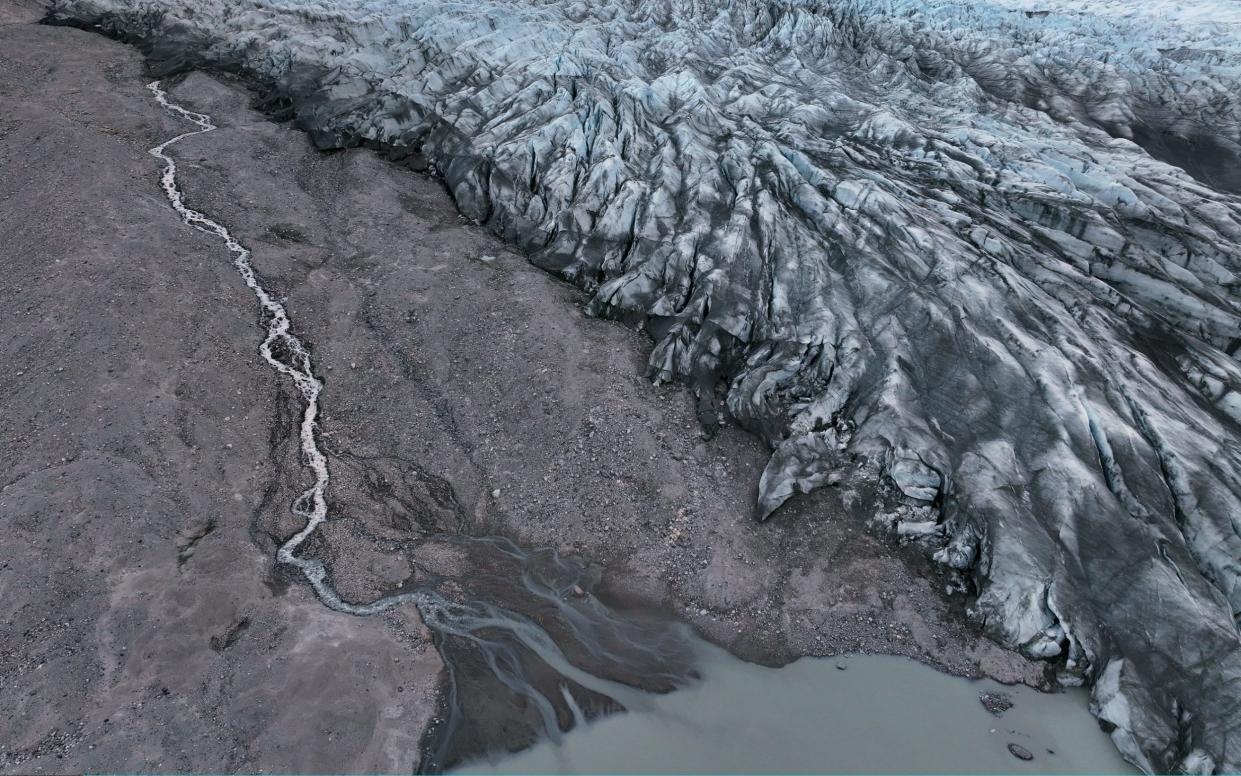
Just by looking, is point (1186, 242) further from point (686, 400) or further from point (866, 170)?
point (686, 400)

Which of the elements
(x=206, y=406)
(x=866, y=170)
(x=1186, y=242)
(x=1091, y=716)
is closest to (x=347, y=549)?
(x=206, y=406)

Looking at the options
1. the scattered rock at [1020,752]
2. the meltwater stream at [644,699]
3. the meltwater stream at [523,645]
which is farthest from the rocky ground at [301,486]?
the scattered rock at [1020,752]

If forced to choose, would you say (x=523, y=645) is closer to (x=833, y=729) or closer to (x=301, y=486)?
(x=833, y=729)

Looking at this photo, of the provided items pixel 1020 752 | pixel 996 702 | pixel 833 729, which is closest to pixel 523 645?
pixel 833 729

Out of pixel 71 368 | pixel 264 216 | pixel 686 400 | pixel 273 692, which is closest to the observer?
pixel 273 692

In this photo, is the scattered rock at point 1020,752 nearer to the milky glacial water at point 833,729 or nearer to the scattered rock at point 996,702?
the milky glacial water at point 833,729
